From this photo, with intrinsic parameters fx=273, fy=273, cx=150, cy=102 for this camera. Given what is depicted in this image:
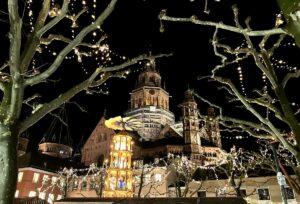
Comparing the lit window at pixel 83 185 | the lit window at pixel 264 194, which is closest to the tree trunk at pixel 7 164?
the lit window at pixel 264 194

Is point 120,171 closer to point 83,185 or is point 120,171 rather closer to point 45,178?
point 83,185

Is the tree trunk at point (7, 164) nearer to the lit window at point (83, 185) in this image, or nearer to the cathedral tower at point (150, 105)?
the lit window at point (83, 185)

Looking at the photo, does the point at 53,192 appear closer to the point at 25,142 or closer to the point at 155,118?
the point at 25,142

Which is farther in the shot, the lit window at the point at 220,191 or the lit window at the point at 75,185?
the lit window at the point at 75,185

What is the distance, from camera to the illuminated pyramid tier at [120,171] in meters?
25.4

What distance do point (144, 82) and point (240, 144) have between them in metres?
35.3

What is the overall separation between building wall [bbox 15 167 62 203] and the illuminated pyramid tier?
92.0ft

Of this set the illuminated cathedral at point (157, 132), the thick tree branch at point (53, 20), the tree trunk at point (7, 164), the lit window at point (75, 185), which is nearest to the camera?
the tree trunk at point (7, 164)

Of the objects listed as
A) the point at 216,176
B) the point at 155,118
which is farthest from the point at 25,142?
the point at 216,176

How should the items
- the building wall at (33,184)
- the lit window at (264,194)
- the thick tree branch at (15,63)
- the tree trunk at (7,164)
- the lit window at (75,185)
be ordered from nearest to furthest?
the tree trunk at (7,164) < the thick tree branch at (15,63) < the lit window at (264,194) < the building wall at (33,184) < the lit window at (75,185)

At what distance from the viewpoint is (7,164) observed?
6.14 m

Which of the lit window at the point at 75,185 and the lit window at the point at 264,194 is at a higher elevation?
the lit window at the point at 75,185

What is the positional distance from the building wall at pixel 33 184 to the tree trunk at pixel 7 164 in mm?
46361

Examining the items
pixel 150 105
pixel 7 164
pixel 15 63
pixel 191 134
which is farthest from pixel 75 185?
pixel 15 63
